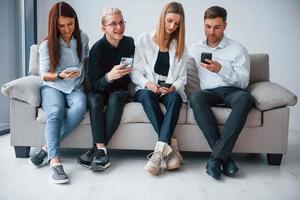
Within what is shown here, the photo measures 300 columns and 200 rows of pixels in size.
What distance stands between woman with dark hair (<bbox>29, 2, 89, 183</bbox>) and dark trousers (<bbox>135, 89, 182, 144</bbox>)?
0.41m

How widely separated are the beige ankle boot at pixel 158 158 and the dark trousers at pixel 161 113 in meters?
0.04

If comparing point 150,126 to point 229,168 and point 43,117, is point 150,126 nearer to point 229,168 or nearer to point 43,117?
point 229,168

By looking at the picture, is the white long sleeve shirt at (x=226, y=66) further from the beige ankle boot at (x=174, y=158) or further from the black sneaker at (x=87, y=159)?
the black sneaker at (x=87, y=159)

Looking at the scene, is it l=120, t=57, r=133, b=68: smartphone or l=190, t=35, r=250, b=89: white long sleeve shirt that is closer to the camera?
l=120, t=57, r=133, b=68: smartphone

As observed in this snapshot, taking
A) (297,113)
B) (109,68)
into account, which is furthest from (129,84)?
(297,113)

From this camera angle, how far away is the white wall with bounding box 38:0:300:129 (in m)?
3.44

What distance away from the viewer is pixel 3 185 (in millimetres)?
1965

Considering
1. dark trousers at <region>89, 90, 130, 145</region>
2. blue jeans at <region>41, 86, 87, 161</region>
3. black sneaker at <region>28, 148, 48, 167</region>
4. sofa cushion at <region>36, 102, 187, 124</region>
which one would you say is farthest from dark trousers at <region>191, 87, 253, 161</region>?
black sneaker at <region>28, 148, 48, 167</region>

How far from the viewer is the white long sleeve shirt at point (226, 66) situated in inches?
98.0

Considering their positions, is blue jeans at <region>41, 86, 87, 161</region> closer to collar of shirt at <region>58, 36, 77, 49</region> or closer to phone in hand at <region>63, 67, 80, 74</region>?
phone in hand at <region>63, 67, 80, 74</region>

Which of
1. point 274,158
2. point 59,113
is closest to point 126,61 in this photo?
point 59,113

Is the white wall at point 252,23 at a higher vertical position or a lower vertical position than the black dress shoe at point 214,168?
higher

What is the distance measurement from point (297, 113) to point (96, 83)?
2126 mm

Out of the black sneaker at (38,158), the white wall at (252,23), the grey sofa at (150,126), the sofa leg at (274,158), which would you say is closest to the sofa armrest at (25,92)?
the grey sofa at (150,126)
